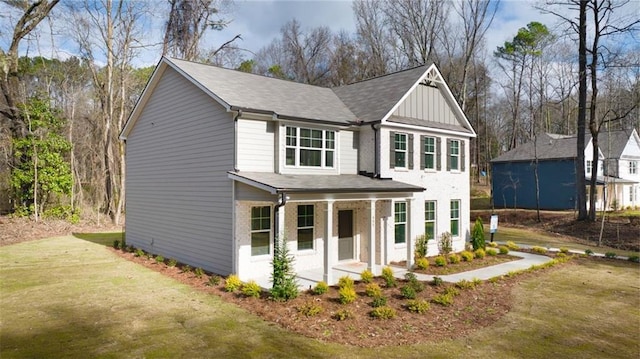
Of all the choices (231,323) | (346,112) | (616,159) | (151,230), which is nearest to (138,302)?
(231,323)

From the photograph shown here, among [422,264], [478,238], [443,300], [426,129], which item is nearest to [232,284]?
[443,300]

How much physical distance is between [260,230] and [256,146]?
274 cm

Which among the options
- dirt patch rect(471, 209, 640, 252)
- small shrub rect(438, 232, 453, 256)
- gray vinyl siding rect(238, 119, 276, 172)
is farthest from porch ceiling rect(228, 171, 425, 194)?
dirt patch rect(471, 209, 640, 252)

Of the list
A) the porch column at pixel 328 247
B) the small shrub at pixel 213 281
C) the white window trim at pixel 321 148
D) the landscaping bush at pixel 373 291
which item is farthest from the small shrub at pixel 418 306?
the white window trim at pixel 321 148

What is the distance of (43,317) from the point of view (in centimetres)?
973

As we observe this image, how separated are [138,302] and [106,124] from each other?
20.8 meters

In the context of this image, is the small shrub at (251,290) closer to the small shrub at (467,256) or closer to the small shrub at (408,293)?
the small shrub at (408,293)

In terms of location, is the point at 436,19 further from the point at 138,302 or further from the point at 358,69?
the point at 138,302

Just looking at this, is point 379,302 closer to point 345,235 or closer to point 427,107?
point 345,235

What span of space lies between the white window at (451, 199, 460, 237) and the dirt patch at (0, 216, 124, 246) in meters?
20.5

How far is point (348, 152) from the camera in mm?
16250

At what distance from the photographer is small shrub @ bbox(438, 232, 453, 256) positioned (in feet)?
58.5

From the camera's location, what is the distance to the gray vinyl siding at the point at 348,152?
1596cm

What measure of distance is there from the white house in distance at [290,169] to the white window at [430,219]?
1.8 inches
